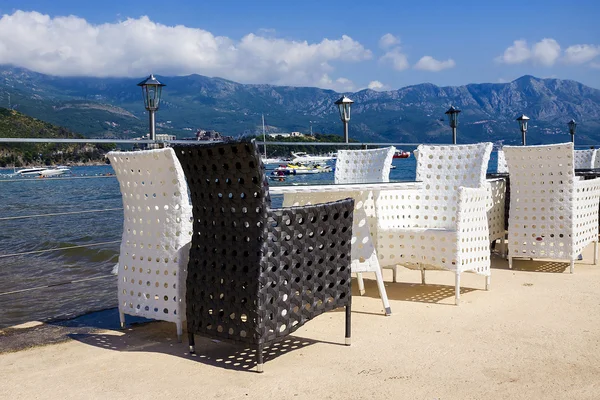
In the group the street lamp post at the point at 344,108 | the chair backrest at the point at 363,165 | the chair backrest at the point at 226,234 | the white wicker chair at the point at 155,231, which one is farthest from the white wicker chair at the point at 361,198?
the street lamp post at the point at 344,108

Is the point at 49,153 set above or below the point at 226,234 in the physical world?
above

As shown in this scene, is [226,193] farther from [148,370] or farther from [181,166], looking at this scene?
[148,370]

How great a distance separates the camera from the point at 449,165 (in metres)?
3.85

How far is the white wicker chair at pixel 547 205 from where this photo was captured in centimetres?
388

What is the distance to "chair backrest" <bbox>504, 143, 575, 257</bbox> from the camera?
388 cm

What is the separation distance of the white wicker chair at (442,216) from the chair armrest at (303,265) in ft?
3.25

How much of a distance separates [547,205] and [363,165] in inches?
54.5

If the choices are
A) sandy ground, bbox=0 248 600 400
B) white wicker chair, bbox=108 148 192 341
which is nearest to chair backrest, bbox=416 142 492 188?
sandy ground, bbox=0 248 600 400

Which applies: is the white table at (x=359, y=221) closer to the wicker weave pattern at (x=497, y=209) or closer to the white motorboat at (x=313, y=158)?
the wicker weave pattern at (x=497, y=209)

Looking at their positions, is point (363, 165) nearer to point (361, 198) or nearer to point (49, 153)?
point (361, 198)

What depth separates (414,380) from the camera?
195cm

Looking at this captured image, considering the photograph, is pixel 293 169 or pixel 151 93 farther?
pixel 293 169

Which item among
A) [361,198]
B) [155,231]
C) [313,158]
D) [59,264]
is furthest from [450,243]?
[313,158]

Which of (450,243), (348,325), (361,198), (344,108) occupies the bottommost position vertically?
(348,325)
